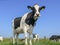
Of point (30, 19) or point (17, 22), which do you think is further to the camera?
point (17, 22)

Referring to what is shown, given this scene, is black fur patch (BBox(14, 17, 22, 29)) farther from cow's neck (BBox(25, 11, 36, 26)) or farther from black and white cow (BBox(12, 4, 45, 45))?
cow's neck (BBox(25, 11, 36, 26))

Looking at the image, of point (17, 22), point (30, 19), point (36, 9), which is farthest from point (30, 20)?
point (17, 22)

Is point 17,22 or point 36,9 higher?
point 36,9

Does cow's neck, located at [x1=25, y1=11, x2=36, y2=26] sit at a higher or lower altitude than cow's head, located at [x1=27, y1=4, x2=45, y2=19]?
lower

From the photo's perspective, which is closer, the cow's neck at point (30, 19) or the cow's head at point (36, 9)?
the cow's head at point (36, 9)

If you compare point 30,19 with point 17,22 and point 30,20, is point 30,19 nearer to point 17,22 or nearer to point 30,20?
point 30,20

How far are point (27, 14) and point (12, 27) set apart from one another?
11.6 ft

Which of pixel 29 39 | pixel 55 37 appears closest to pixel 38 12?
pixel 29 39

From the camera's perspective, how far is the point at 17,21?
798 inches

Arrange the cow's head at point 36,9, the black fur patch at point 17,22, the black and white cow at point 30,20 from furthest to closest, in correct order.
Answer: the black fur patch at point 17,22 → the black and white cow at point 30,20 → the cow's head at point 36,9

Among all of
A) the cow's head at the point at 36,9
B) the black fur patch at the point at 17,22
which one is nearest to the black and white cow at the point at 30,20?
the cow's head at the point at 36,9

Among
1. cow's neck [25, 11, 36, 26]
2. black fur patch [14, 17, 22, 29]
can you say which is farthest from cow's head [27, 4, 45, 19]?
black fur patch [14, 17, 22, 29]

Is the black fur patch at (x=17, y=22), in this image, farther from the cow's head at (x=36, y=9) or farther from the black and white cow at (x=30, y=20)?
the cow's head at (x=36, y=9)

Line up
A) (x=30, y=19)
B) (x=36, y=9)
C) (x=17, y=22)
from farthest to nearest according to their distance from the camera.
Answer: (x=17, y=22)
(x=30, y=19)
(x=36, y=9)
